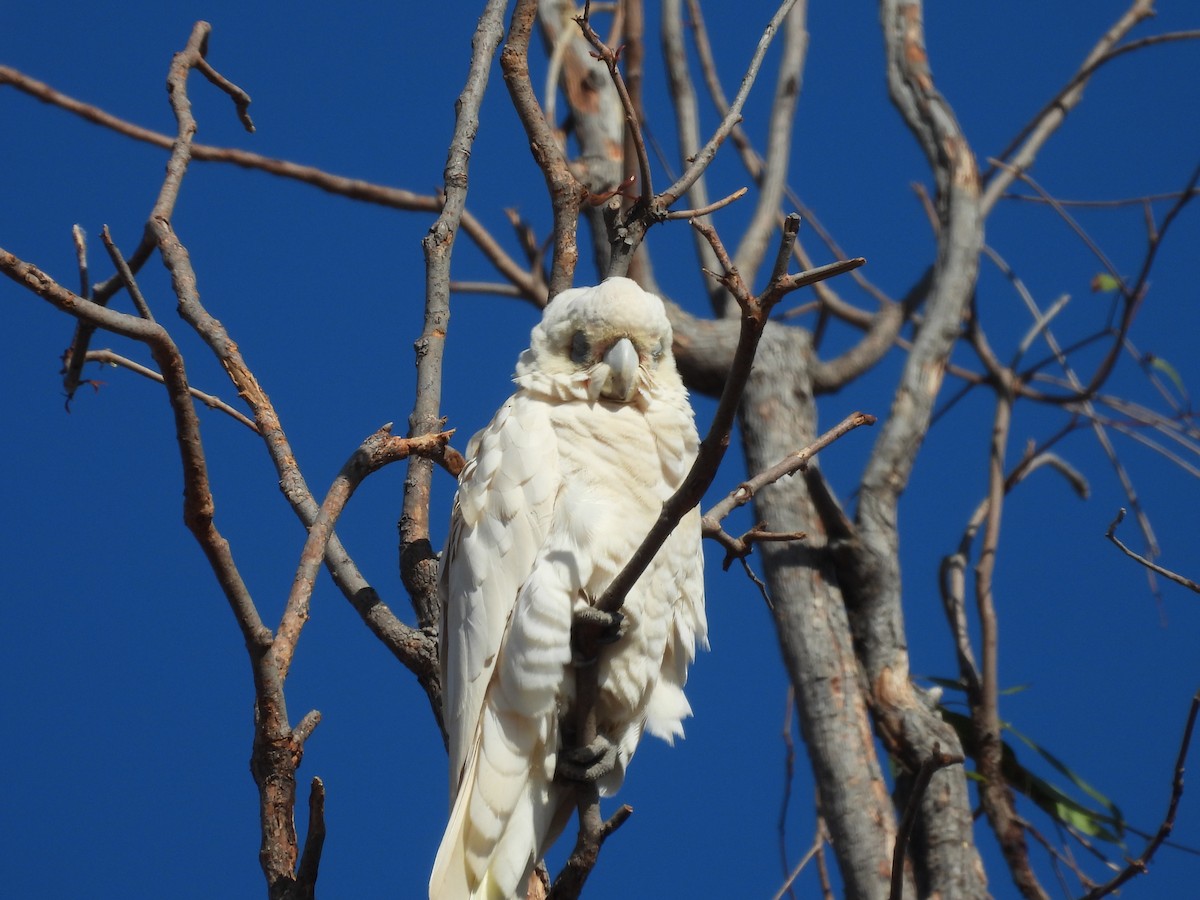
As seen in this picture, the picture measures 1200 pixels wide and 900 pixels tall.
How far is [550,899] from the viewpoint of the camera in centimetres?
204

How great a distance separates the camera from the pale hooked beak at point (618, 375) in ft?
9.27

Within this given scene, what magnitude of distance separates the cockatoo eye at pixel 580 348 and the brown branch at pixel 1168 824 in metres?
1.50

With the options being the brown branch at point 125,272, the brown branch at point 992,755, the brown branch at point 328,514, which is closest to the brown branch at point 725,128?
the brown branch at point 328,514

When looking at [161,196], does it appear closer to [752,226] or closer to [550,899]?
[550,899]

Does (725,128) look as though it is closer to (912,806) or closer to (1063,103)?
(912,806)

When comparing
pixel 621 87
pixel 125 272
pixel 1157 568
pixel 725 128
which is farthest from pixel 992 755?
pixel 125 272

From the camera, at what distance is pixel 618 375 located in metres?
2.84

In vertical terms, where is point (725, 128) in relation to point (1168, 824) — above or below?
above

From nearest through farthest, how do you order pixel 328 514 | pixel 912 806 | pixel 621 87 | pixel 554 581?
pixel 912 806 → pixel 328 514 → pixel 621 87 → pixel 554 581

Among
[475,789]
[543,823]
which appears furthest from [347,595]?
[543,823]

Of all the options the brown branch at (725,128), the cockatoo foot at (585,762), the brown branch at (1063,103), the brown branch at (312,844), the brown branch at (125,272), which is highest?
the brown branch at (1063,103)

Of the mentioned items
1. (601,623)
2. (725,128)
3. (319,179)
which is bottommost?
(601,623)

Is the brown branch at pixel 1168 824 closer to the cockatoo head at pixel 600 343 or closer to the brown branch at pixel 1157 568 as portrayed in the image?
the brown branch at pixel 1157 568

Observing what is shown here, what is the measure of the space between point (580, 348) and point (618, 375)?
148mm
